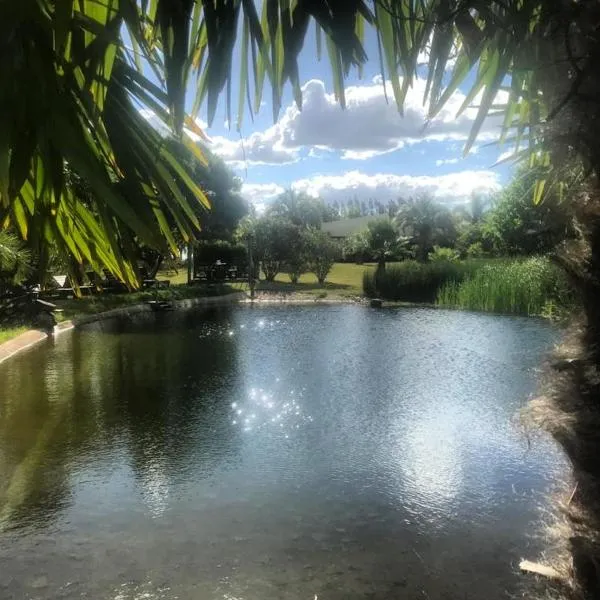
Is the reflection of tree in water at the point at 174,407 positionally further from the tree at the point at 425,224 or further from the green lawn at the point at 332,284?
the tree at the point at 425,224

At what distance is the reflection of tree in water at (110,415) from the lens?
20.3 feet

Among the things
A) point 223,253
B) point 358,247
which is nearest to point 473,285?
point 223,253

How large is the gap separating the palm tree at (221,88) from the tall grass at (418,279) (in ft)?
84.4

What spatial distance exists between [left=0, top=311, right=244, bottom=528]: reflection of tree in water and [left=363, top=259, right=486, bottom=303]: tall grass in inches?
618

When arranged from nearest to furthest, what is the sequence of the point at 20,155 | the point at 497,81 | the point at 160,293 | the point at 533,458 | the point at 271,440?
1. the point at 20,155
2. the point at 497,81
3. the point at 533,458
4. the point at 271,440
5. the point at 160,293

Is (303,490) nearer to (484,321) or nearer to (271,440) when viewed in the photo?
(271,440)

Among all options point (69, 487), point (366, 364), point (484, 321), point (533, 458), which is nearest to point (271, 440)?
point (69, 487)

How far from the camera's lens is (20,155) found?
4.69 feet

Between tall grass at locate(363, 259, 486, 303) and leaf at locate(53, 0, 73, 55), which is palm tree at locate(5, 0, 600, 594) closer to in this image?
leaf at locate(53, 0, 73, 55)

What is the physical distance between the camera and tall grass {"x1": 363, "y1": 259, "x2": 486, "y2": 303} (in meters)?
28.3

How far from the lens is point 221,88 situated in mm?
1651

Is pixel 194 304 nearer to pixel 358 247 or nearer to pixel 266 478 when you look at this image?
pixel 266 478

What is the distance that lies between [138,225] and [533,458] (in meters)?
6.52

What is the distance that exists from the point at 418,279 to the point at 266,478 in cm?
2383
